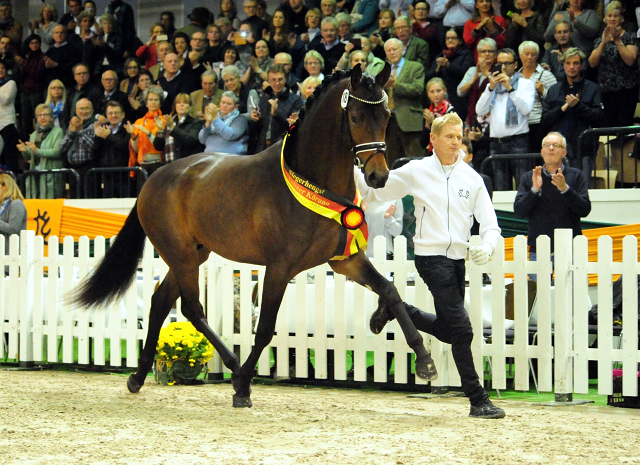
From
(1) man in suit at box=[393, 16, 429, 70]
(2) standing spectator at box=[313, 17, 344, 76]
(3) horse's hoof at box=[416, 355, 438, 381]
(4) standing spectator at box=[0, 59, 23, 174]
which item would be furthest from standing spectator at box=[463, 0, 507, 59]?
(4) standing spectator at box=[0, 59, 23, 174]

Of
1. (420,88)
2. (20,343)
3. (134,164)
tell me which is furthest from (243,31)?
(20,343)

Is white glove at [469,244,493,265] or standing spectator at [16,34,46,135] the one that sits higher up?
standing spectator at [16,34,46,135]

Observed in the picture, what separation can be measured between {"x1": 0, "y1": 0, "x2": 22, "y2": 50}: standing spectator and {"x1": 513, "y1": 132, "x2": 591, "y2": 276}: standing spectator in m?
13.8

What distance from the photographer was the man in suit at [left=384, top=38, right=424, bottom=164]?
477 inches

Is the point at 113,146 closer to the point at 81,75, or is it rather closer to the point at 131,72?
the point at 131,72

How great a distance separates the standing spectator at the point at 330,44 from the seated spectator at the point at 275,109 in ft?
3.23

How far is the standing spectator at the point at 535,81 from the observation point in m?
11.2

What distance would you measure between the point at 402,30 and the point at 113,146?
16.4ft

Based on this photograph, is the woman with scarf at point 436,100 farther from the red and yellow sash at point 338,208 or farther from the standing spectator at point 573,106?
the red and yellow sash at point 338,208

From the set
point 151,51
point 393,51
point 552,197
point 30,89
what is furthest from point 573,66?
point 30,89

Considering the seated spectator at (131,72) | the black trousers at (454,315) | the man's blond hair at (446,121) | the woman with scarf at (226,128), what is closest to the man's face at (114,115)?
the seated spectator at (131,72)

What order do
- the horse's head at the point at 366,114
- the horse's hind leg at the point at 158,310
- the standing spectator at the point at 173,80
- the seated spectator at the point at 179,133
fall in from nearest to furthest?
the horse's head at the point at 366,114
the horse's hind leg at the point at 158,310
the seated spectator at the point at 179,133
the standing spectator at the point at 173,80

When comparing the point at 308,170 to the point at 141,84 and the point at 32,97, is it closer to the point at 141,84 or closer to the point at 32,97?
the point at 141,84

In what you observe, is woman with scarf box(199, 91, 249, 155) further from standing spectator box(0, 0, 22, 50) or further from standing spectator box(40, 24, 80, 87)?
standing spectator box(0, 0, 22, 50)
